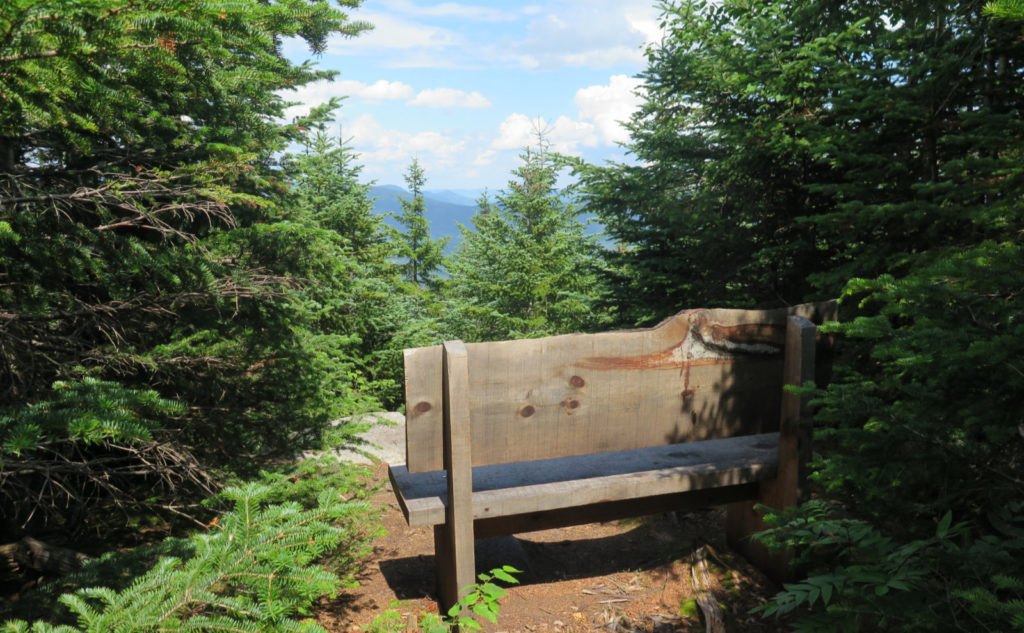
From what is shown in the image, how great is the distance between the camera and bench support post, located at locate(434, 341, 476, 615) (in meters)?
3.14

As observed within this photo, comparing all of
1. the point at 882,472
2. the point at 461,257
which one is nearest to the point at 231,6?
the point at 882,472

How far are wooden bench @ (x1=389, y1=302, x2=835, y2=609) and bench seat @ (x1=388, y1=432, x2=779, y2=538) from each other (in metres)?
0.01

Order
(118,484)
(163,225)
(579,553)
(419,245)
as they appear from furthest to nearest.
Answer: (419,245)
(579,553)
(118,484)
(163,225)

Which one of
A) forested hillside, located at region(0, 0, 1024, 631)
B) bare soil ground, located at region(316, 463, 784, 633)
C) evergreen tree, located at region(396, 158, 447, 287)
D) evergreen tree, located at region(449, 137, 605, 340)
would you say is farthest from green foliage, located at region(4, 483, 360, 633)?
evergreen tree, located at region(396, 158, 447, 287)

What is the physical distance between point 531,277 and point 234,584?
41.8 ft

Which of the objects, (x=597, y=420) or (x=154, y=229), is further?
(x=154, y=229)

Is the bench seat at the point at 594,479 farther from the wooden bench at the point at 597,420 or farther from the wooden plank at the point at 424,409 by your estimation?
the wooden plank at the point at 424,409

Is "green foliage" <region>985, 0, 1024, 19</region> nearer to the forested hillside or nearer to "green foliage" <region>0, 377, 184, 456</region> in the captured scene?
the forested hillside

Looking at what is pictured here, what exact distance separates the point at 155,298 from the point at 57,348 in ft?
2.30

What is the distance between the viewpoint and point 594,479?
3703 mm

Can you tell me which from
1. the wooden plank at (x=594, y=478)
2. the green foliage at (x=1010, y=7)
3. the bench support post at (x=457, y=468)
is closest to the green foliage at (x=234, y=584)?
the bench support post at (x=457, y=468)

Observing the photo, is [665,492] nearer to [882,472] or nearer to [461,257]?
[882,472]

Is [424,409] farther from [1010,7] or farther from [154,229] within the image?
[154,229]

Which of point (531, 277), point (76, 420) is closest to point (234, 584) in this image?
point (76, 420)
